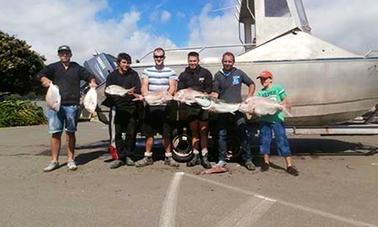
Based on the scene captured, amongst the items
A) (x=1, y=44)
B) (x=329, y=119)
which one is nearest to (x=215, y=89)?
(x=329, y=119)

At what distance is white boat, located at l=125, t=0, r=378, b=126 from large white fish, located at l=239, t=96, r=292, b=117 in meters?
1.49

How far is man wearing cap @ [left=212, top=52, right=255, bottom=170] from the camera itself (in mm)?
7812

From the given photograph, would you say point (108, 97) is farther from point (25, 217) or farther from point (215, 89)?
point (25, 217)

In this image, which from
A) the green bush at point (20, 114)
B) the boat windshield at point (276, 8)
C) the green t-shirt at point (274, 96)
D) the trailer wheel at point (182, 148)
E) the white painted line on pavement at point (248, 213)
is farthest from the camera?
the green bush at point (20, 114)

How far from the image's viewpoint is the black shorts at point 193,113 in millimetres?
7973

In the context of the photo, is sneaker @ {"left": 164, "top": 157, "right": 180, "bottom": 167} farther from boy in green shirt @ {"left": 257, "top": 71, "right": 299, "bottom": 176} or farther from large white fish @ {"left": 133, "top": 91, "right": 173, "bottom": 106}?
boy in green shirt @ {"left": 257, "top": 71, "right": 299, "bottom": 176}

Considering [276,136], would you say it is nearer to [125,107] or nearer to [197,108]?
[197,108]

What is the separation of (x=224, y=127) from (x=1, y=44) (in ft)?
97.9

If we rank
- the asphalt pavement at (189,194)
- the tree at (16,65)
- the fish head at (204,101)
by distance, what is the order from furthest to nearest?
1. the tree at (16,65)
2. the fish head at (204,101)
3. the asphalt pavement at (189,194)

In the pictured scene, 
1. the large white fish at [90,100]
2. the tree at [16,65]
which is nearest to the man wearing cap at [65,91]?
the large white fish at [90,100]

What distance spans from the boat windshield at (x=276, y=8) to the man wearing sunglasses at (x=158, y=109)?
267cm

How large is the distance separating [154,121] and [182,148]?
2.46ft

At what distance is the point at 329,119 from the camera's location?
910 cm

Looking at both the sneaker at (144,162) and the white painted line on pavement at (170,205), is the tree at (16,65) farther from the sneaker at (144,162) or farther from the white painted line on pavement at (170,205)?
the white painted line on pavement at (170,205)
